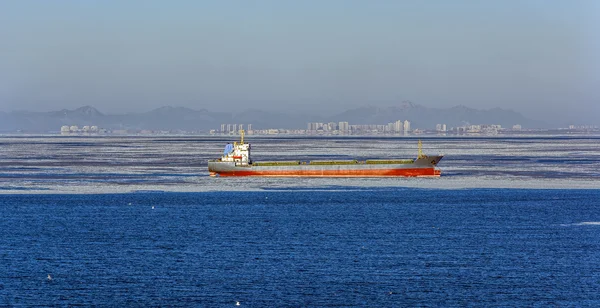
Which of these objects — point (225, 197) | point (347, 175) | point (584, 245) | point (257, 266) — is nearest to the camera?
point (257, 266)

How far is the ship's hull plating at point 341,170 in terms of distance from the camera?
104 meters

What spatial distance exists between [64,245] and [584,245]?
2926 cm

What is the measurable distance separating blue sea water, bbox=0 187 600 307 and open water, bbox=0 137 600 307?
0.11m

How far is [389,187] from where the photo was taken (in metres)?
87.3

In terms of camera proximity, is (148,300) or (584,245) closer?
(148,300)

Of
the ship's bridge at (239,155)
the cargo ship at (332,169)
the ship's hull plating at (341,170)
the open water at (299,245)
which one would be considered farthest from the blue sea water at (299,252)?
the ship's bridge at (239,155)

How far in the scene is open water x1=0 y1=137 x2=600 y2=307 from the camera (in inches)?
1383

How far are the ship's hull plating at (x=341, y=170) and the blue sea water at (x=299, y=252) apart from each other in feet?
102

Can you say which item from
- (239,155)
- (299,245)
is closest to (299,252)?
(299,245)

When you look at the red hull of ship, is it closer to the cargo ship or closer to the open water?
the cargo ship

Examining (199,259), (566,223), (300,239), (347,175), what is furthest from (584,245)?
(347,175)

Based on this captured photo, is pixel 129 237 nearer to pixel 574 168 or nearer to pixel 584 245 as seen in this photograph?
pixel 584 245

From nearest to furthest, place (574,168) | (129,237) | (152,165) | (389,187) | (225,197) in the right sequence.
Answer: (129,237)
(225,197)
(389,187)
(574,168)
(152,165)

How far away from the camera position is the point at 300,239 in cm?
4962
